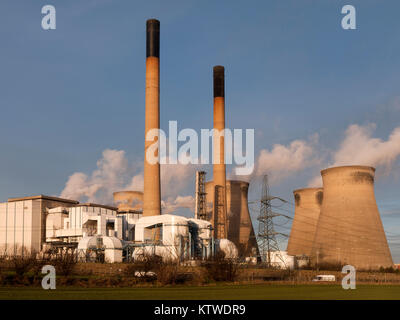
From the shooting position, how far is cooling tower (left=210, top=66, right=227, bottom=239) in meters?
51.9

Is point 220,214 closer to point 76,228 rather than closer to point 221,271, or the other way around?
point 76,228

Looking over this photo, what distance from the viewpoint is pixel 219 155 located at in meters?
52.3

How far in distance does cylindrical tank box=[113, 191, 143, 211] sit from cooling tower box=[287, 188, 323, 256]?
19521 millimetres

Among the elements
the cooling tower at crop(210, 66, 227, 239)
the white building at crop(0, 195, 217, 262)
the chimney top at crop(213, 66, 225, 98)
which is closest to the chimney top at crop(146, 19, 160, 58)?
the chimney top at crop(213, 66, 225, 98)

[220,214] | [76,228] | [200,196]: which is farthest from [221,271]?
[220,214]

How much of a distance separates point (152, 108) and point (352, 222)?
22.0m

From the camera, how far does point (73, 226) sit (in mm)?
46344

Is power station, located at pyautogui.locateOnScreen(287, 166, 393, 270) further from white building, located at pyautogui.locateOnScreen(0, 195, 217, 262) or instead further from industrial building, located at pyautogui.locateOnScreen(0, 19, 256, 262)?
white building, located at pyautogui.locateOnScreen(0, 195, 217, 262)

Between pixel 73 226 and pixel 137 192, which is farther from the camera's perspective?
pixel 137 192

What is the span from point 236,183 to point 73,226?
21.3m

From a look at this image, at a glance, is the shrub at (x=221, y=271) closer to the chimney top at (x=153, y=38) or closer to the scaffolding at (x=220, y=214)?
the chimney top at (x=153, y=38)

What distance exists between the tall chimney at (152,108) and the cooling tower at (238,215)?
15.7 m
